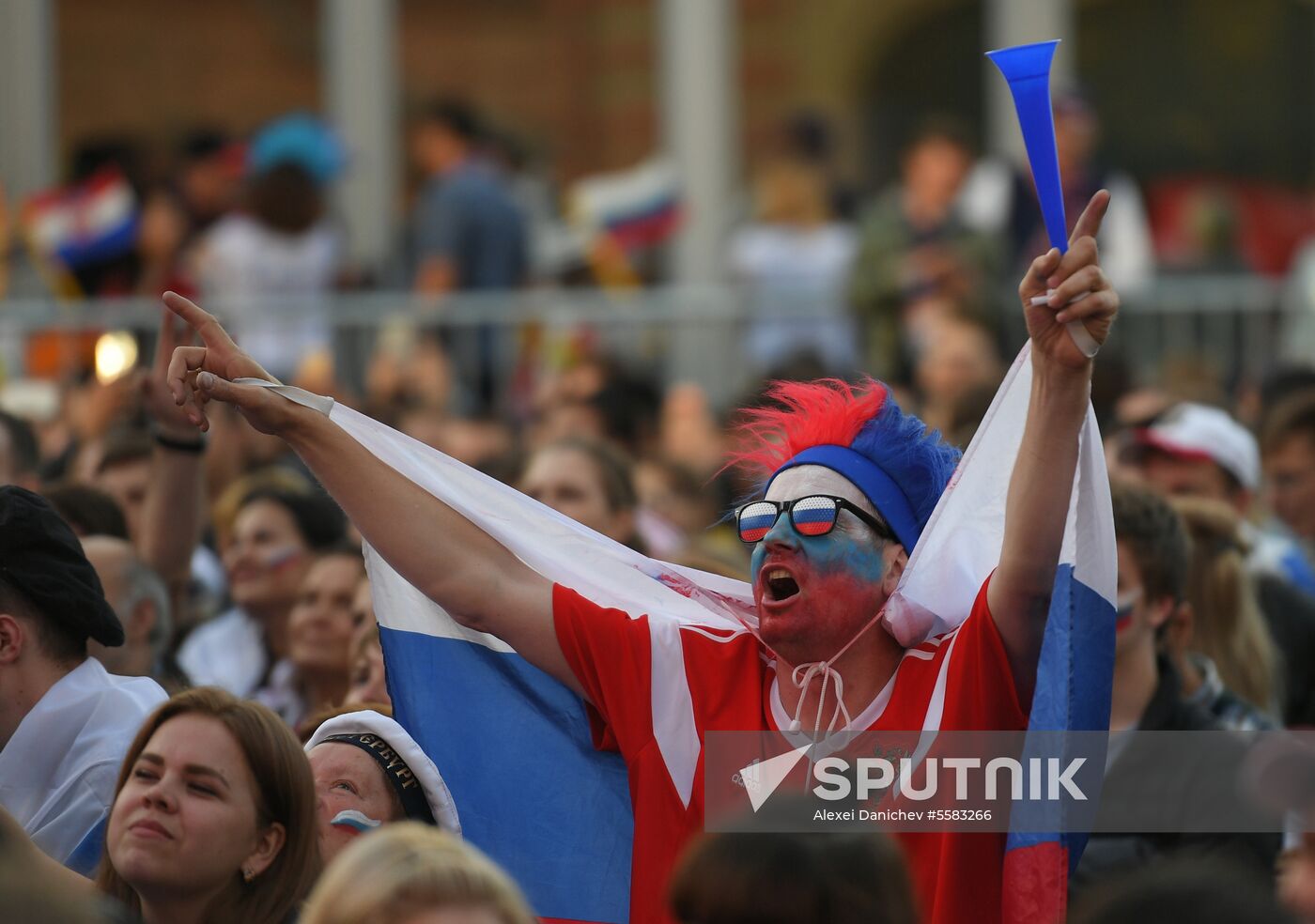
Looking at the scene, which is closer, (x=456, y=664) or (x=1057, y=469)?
(x=1057, y=469)

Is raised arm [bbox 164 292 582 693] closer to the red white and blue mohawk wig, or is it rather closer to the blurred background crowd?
the red white and blue mohawk wig

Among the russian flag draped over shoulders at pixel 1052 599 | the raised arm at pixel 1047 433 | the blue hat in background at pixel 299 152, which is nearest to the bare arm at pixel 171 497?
the russian flag draped over shoulders at pixel 1052 599

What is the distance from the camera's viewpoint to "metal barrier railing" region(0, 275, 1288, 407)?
11180 mm

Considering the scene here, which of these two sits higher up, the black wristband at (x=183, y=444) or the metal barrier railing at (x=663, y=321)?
the black wristband at (x=183, y=444)

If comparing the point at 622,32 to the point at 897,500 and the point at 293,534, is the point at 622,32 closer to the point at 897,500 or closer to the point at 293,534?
the point at 293,534

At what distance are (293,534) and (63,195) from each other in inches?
284

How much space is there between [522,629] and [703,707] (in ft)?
1.34

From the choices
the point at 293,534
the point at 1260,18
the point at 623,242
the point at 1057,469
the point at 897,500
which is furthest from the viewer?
the point at 1260,18

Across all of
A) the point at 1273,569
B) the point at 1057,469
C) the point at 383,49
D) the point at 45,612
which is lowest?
the point at 1273,569

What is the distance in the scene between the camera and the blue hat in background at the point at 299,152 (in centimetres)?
1204

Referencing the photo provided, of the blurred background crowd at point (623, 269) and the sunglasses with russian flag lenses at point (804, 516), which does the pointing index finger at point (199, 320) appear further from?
the sunglasses with russian flag lenses at point (804, 516)

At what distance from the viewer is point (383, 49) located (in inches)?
619

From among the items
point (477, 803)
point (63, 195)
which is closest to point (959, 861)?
point (477, 803)

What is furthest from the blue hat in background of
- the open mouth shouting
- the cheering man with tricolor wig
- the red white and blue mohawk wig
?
the open mouth shouting
